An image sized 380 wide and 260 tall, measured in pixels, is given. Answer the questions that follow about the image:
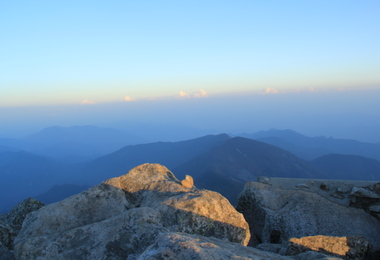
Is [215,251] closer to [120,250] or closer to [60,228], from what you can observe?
[120,250]

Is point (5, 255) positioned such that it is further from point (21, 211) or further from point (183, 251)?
point (21, 211)

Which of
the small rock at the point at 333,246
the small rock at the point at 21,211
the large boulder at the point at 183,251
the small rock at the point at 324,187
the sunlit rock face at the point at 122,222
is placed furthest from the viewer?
the small rock at the point at 324,187

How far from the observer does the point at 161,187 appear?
13.1 m

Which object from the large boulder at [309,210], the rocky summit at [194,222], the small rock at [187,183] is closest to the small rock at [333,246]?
the rocky summit at [194,222]

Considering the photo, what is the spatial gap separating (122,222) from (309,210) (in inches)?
426

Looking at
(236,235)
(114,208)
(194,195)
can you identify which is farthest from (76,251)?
(236,235)

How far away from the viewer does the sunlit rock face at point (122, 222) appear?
799 cm

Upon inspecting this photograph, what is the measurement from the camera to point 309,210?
47.2ft

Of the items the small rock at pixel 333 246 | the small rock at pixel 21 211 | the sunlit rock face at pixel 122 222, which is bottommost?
the small rock at pixel 21 211

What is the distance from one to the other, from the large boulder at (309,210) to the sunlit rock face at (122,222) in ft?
16.9

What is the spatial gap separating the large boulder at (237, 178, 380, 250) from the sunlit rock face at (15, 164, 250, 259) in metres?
5.15

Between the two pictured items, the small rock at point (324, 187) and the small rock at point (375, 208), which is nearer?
the small rock at point (375, 208)

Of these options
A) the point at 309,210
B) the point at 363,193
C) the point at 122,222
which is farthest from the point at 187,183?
the point at 363,193

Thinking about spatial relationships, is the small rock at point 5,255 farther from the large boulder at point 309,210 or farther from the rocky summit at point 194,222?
the large boulder at point 309,210
